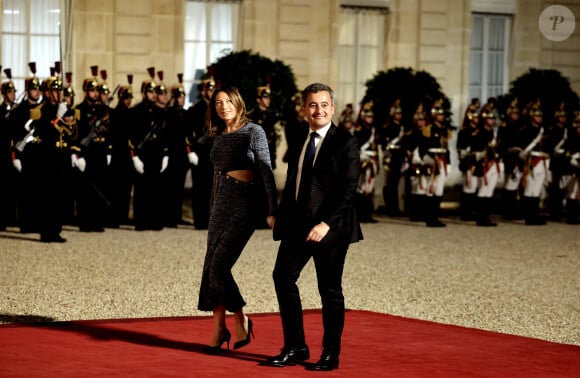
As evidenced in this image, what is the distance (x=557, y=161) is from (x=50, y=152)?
7649 millimetres

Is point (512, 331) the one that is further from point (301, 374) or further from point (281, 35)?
point (281, 35)

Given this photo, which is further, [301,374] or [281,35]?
[281,35]

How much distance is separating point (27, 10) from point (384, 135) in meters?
6.09

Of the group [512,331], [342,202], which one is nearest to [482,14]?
[512,331]

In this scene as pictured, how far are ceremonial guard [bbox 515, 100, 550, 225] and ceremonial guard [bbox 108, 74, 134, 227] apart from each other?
5484 mm

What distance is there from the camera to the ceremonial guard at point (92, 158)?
15141 mm

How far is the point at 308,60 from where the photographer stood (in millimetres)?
21594

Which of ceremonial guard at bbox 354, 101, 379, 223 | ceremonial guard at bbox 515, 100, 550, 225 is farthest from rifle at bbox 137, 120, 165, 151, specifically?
ceremonial guard at bbox 515, 100, 550, 225

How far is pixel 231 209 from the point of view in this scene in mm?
7367

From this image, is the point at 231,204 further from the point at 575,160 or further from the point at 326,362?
the point at 575,160

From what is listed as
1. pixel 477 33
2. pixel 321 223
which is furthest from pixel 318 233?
pixel 477 33

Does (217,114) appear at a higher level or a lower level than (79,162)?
higher

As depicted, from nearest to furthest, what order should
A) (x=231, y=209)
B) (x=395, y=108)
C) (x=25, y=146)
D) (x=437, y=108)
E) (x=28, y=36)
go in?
(x=231, y=209) < (x=25, y=146) < (x=437, y=108) < (x=395, y=108) < (x=28, y=36)

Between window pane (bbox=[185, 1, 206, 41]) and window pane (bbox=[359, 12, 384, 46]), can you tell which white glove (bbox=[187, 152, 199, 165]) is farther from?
window pane (bbox=[359, 12, 384, 46])
